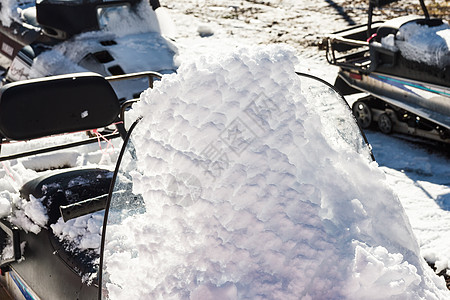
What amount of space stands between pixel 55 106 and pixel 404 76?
4495 mm

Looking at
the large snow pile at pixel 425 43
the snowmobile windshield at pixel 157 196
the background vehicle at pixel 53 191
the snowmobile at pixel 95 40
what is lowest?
the snowmobile at pixel 95 40

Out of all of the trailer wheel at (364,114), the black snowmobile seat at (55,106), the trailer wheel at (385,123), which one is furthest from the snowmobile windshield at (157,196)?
the trailer wheel at (364,114)

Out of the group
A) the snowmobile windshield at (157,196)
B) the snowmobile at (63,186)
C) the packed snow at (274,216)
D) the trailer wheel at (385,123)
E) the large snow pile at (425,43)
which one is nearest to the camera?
the packed snow at (274,216)

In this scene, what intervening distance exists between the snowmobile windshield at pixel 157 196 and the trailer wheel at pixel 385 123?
4905 millimetres

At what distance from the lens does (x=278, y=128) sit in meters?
1.51

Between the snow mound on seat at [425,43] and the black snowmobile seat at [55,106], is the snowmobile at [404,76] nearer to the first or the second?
the snow mound on seat at [425,43]

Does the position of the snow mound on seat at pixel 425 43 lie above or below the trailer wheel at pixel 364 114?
above

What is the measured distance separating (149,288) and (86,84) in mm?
1137

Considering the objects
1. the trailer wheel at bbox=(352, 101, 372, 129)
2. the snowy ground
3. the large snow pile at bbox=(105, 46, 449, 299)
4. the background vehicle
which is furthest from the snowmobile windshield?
the trailer wheel at bbox=(352, 101, 372, 129)

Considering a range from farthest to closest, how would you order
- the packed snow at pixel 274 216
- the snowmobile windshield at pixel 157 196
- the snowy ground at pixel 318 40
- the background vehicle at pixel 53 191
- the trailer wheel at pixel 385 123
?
the trailer wheel at pixel 385 123 < the snowy ground at pixel 318 40 < the background vehicle at pixel 53 191 < the snowmobile windshield at pixel 157 196 < the packed snow at pixel 274 216

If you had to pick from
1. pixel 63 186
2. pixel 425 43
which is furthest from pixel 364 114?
pixel 63 186

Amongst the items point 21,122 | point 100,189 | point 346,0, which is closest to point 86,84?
point 21,122

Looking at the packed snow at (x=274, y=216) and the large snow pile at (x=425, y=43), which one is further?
the large snow pile at (x=425, y=43)

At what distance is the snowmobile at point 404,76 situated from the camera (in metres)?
5.50
